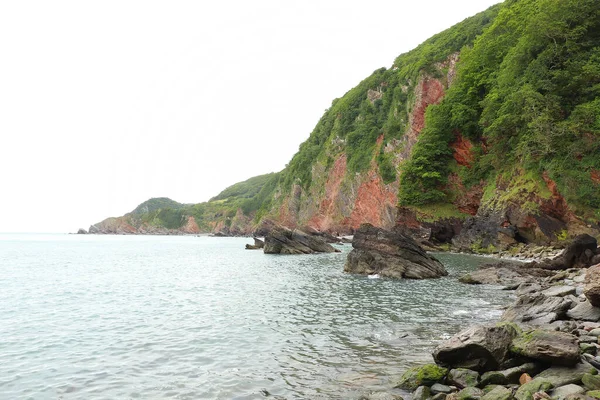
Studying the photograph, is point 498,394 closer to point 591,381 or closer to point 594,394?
point 594,394

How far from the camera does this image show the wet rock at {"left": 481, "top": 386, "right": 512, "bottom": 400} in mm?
7398

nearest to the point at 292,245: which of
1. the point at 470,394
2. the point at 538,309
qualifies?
the point at 538,309

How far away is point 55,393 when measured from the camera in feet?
31.8

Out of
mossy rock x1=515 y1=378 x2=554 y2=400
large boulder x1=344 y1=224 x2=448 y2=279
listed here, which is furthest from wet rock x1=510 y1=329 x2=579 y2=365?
large boulder x1=344 y1=224 x2=448 y2=279

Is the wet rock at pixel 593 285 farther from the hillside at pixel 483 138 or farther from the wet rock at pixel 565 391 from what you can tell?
the hillside at pixel 483 138

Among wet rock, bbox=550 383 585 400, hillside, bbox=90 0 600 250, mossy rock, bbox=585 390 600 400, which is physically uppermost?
hillside, bbox=90 0 600 250

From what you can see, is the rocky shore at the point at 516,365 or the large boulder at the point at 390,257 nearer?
the rocky shore at the point at 516,365

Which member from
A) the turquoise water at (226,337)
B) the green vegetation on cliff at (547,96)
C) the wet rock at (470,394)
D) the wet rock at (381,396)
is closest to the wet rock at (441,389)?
the wet rock at (470,394)

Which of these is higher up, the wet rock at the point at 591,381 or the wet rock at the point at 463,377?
the wet rock at the point at 591,381

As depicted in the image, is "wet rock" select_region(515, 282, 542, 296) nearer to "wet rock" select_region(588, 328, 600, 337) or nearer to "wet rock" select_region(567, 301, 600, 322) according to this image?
"wet rock" select_region(567, 301, 600, 322)

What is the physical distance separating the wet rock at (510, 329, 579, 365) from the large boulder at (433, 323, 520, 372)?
31cm

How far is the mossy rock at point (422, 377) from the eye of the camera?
924 cm

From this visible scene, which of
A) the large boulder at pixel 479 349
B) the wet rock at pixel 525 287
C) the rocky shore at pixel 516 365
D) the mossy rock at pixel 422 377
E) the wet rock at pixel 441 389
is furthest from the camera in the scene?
the wet rock at pixel 525 287

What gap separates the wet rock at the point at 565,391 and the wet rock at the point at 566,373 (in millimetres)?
345
